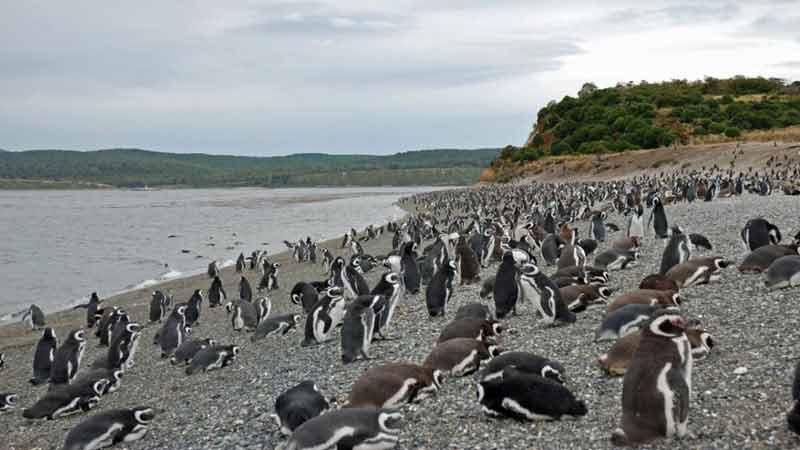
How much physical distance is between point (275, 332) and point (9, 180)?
17786 cm

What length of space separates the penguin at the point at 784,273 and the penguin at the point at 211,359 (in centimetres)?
717

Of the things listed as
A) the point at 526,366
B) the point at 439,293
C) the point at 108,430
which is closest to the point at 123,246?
the point at 439,293

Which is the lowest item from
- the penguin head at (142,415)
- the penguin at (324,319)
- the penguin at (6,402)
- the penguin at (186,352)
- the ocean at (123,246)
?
the ocean at (123,246)

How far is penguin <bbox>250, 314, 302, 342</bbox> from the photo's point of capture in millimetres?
12695

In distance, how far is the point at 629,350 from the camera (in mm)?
6684

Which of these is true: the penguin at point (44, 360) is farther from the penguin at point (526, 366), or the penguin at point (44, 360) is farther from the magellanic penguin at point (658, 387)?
the magellanic penguin at point (658, 387)

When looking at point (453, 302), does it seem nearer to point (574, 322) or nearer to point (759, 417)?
point (574, 322)

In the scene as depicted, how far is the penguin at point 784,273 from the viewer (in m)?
8.80

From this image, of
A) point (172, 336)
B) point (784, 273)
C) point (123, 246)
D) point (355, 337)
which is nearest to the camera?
point (784, 273)

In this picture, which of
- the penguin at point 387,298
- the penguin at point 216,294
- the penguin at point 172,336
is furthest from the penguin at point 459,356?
the penguin at point 216,294

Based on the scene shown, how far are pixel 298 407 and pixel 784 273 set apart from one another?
5.89m

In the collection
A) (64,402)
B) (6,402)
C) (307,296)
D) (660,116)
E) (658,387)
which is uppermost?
(660,116)

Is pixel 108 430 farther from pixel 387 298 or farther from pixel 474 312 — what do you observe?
pixel 474 312

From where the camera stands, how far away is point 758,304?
8.39m
